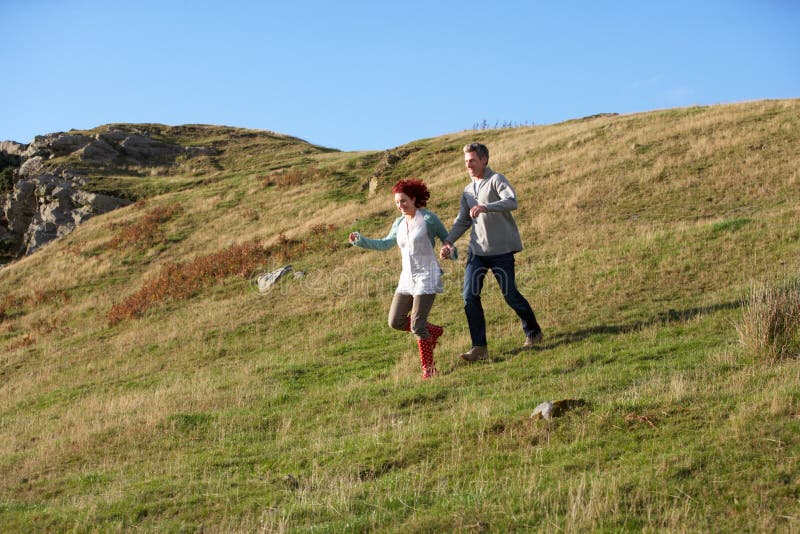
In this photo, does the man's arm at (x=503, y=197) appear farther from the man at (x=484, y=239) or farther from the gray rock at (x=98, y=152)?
the gray rock at (x=98, y=152)

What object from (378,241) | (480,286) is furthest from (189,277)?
(480,286)

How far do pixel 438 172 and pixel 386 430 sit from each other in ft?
79.7

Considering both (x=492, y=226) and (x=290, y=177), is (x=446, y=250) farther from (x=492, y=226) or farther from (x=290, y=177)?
(x=290, y=177)

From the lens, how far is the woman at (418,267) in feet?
30.4

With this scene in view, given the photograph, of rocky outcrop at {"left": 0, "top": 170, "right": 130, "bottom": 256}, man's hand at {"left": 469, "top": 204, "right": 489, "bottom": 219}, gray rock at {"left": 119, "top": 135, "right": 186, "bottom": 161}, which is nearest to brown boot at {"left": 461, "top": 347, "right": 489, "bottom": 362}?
man's hand at {"left": 469, "top": 204, "right": 489, "bottom": 219}

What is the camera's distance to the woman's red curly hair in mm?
9273

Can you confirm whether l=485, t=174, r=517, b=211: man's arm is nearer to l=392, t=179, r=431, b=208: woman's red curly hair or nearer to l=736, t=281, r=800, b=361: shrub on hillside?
l=392, t=179, r=431, b=208: woman's red curly hair

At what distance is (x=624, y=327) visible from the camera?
415 inches

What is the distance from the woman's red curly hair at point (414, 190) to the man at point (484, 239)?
0.60m

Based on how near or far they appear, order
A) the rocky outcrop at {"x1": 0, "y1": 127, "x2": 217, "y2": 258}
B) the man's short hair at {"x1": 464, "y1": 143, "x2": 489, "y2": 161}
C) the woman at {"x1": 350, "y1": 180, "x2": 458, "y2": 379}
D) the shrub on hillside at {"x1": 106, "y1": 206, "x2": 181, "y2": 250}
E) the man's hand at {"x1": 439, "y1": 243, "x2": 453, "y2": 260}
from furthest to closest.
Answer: the rocky outcrop at {"x1": 0, "y1": 127, "x2": 217, "y2": 258}
the shrub on hillside at {"x1": 106, "y1": 206, "x2": 181, "y2": 250}
the man's short hair at {"x1": 464, "y1": 143, "x2": 489, "y2": 161}
the woman at {"x1": 350, "y1": 180, "x2": 458, "y2": 379}
the man's hand at {"x1": 439, "y1": 243, "x2": 453, "y2": 260}

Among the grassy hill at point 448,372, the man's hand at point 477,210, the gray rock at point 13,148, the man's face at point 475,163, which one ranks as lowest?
the grassy hill at point 448,372

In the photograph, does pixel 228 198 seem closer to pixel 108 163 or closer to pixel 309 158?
pixel 309 158

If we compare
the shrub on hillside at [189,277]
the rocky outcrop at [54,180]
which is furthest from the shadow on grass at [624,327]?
the rocky outcrop at [54,180]

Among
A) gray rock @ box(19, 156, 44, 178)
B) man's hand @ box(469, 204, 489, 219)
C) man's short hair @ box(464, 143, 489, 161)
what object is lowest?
man's hand @ box(469, 204, 489, 219)
